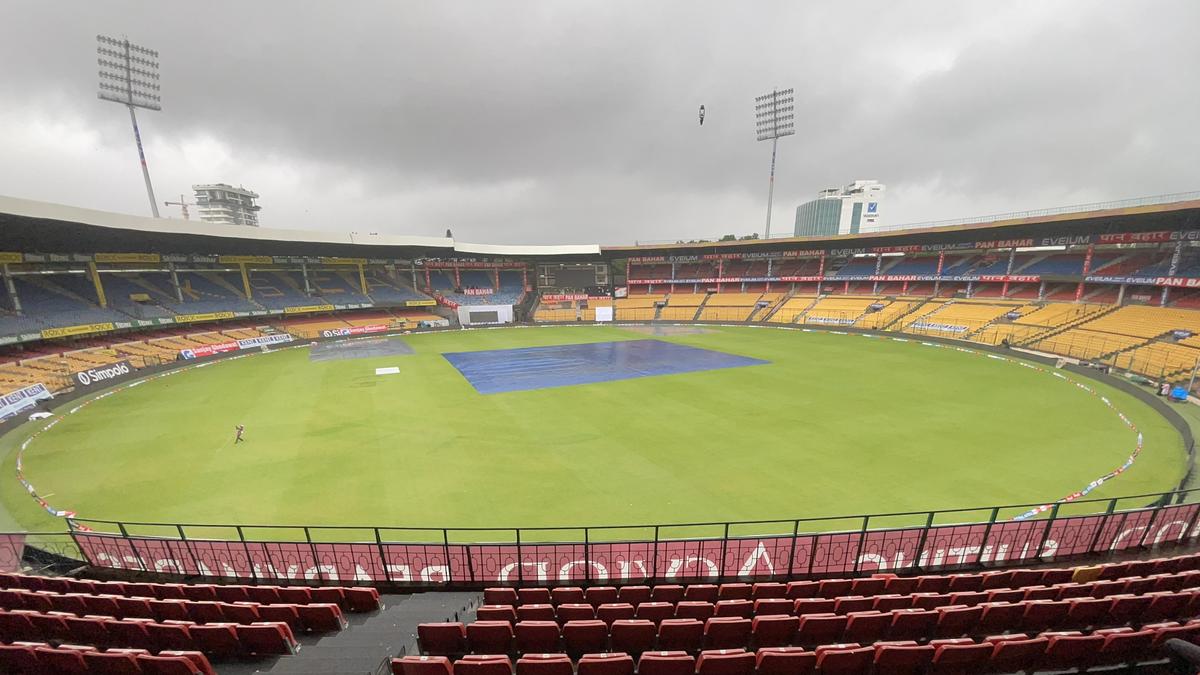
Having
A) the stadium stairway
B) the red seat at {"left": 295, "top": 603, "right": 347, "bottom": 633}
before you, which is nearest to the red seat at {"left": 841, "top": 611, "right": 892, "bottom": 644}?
the stadium stairway

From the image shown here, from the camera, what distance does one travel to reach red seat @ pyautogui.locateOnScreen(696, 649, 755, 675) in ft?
14.8

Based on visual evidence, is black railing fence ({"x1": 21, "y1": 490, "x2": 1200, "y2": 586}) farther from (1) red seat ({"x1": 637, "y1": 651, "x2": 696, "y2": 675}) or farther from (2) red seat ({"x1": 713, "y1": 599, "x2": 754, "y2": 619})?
(1) red seat ({"x1": 637, "y1": 651, "x2": 696, "y2": 675})

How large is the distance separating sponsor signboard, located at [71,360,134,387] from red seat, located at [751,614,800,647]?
132 feet

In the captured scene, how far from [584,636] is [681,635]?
124 cm

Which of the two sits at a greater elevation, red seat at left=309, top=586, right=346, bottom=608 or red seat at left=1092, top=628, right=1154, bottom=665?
red seat at left=1092, top=628, right=1154, bottom=665

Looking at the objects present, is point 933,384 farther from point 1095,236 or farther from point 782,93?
point 782,93

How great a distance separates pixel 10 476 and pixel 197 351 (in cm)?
2541

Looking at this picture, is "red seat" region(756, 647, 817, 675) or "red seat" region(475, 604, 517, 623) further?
"red seat" region(475, 604, 517, 623)

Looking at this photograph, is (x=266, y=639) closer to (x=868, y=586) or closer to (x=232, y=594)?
(x=232, y=594)

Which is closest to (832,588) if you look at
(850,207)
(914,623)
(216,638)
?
(914,623)

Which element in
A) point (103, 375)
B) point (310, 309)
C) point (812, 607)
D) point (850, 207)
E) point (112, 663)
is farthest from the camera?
point (850, 207)

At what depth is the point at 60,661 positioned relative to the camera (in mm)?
4469

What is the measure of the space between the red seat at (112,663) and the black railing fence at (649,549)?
2.64 meters

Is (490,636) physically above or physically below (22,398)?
above
